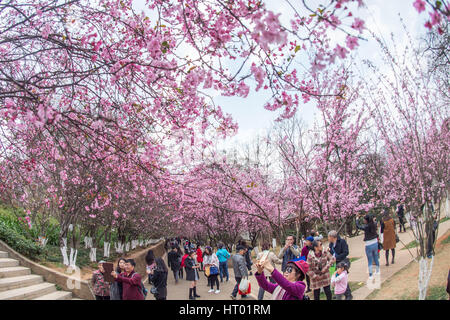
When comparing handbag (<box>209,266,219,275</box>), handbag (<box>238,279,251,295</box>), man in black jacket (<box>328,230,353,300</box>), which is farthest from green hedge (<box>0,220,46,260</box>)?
man in black jacket (<box>328,230,353,300</box>)

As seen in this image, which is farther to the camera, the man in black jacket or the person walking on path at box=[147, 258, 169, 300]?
the person walking on path at box=[147, 258, 169, 300]

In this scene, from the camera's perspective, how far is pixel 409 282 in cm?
725

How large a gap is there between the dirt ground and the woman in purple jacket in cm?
392

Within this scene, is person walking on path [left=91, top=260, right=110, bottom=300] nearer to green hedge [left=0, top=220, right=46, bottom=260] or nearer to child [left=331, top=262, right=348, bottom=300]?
green hedge [left=0, top=220, right=46, bottom=260]

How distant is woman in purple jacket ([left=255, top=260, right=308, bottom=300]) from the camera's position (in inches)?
129

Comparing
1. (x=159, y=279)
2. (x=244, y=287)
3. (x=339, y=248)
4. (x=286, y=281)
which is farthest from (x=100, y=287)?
(x=339, y=248)

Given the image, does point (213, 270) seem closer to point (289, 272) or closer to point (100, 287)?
point (100, 287)

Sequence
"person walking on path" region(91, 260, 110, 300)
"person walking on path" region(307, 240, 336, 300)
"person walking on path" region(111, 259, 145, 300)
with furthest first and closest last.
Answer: "person walking on path" region(91, 260, 110, 300) → "person walking on path" region(307, 240, 336, 300) → "person walking on path" region(111, 259, 145, 300)

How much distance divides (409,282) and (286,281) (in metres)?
5.44

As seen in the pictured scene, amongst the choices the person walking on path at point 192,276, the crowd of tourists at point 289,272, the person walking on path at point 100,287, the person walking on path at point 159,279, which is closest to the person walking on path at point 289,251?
the crowd of tourists at point 289,272

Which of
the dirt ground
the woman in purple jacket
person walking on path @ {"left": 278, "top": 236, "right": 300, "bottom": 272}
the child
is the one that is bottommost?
the dirt ground

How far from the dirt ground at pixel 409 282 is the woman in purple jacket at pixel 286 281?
392 cm

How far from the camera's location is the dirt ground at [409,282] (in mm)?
6551

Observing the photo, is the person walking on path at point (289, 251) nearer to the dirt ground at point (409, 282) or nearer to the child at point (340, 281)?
the child at point (340, 281)
